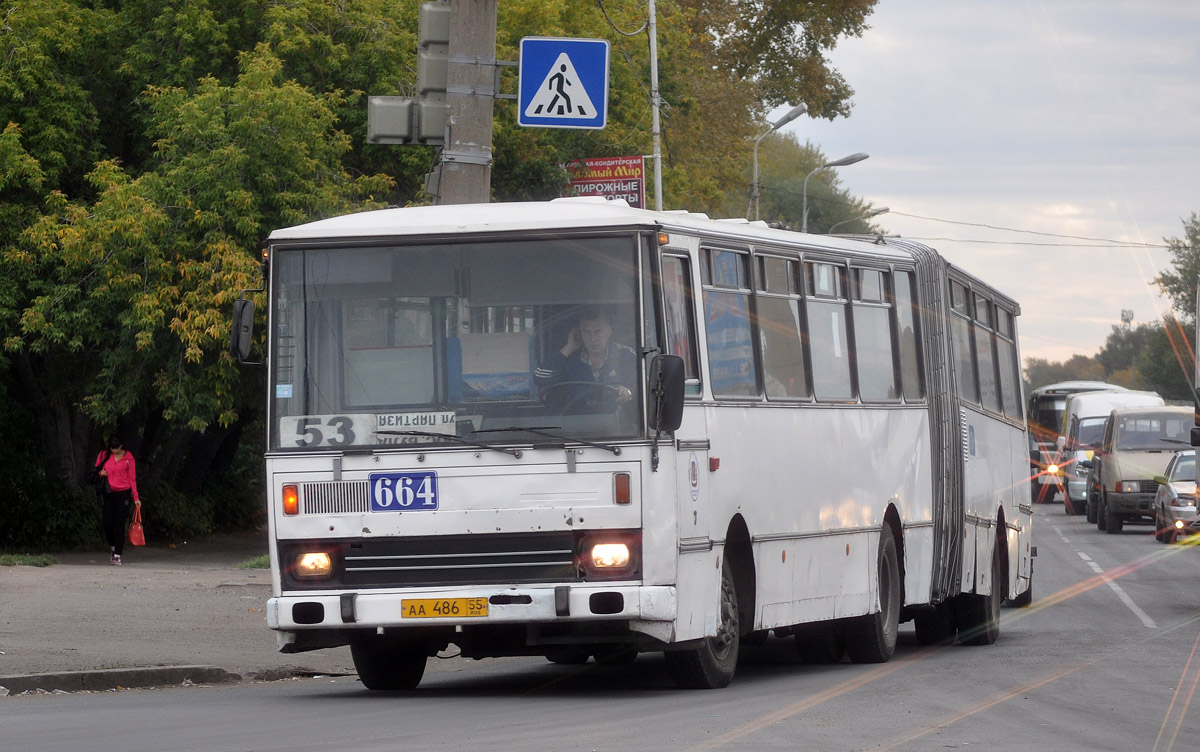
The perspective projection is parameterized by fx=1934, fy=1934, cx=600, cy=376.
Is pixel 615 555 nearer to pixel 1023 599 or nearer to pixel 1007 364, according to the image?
pixel 1007 364

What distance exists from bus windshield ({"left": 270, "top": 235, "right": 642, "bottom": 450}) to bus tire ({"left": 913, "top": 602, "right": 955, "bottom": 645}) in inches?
290

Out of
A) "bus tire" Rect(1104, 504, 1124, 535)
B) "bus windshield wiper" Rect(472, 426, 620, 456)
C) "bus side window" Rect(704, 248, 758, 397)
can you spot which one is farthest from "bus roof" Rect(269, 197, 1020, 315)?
"bus tire" Rect(1104, 504, 1124, 535)

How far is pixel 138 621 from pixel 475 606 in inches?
255

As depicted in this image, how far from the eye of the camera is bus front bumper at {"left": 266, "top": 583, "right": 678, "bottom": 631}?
35.6 feet

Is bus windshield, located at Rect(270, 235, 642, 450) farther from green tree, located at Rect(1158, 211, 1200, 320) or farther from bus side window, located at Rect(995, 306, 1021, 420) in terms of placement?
green tree, located at Rect(1158, 211, 1200, 320)

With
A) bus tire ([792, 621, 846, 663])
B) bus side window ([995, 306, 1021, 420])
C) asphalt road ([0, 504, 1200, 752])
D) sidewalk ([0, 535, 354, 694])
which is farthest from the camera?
bus side window ([995, 306, 1021, 420])

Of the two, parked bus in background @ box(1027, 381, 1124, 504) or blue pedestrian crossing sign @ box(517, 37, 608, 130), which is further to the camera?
parked bus in background @ box(1027, 381, 1124, 504)

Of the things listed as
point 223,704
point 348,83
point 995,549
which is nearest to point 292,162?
point 348,83

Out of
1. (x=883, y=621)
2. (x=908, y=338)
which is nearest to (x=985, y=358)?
(x=908, y=338)

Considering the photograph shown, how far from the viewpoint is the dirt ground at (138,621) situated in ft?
45.4

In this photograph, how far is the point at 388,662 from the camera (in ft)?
41.0

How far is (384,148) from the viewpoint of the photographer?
100 ft

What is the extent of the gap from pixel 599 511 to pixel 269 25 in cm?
1981

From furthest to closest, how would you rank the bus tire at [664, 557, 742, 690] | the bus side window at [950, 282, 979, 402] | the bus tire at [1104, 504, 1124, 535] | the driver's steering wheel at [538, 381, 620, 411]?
the bus tire at [1104, 504, 1124, 535]
the bus side window at [950, 282, 979, 402]
the bus tire at [664, 557, 742, 690]
the driver's steering wheel at [538, 381, 620, 411]
